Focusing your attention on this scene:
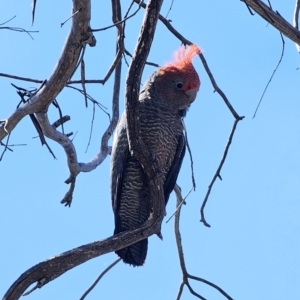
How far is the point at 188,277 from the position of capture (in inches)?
151

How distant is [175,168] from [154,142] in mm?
294

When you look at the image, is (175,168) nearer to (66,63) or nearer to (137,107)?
(137,107)

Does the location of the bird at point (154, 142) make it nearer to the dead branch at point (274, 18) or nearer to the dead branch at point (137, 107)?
the dead branch at point (137, 107)

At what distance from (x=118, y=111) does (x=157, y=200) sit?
1182 millimetres

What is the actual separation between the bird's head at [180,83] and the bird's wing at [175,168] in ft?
0.96

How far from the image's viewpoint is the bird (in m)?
4.49

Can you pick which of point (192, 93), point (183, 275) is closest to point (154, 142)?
point (192, 93)

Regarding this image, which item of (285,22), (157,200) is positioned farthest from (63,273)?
(285,22)

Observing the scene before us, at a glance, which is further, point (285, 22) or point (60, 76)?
point (60, 76)

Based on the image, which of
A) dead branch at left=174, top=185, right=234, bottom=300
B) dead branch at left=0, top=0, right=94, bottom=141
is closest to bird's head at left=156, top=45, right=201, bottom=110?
dead branch at left=174, top=185, right=234, bottom=300

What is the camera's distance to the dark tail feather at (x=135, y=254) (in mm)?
4332

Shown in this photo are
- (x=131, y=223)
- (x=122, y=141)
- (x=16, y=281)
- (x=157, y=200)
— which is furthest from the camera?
(x=131, y=223)

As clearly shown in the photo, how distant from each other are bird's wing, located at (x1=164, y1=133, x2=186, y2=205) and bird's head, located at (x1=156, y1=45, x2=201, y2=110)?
293 mm

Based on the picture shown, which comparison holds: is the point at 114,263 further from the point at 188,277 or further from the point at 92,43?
the point at 92,43
